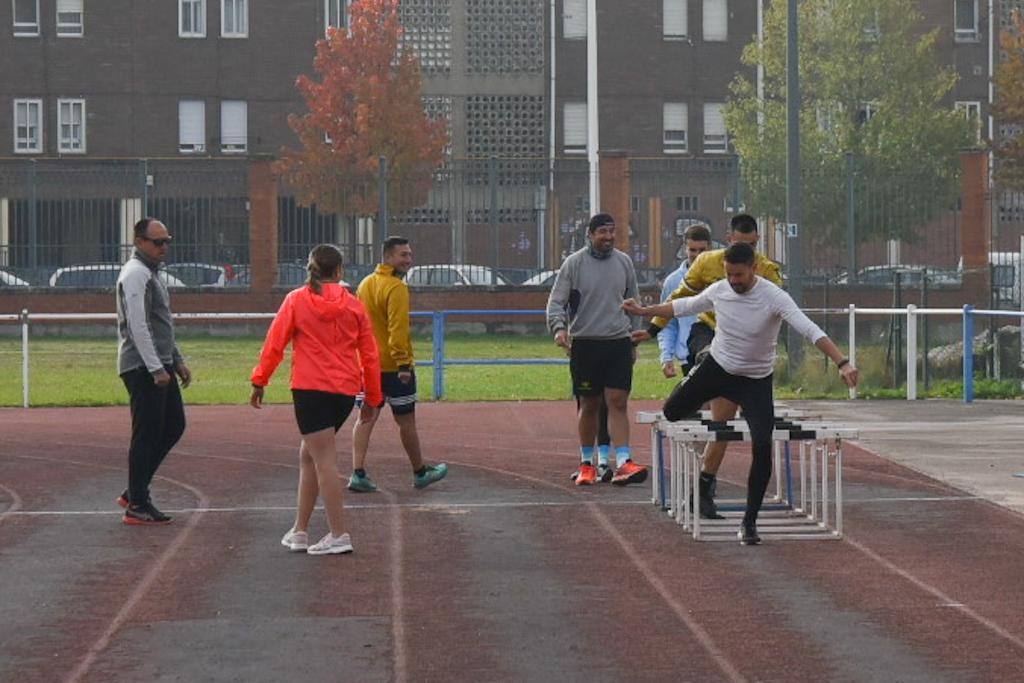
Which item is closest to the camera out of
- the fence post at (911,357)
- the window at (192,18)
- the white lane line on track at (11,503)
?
the white lane line on track at (11,503)

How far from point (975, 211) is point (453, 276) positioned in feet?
33.5

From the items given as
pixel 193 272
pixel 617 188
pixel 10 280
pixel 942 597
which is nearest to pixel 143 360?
pixel 942 597

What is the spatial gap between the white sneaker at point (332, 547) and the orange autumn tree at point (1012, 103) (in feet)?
144

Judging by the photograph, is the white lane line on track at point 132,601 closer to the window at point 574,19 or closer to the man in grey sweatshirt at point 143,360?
the man in grey sweatshirt at point 143,360

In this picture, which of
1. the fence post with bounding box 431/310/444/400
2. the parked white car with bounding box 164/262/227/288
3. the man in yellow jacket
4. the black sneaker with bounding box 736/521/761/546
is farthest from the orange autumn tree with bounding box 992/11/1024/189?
the black sneaker with bounding box 736/521/761/546

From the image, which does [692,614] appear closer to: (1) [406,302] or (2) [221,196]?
(1) [406,302]

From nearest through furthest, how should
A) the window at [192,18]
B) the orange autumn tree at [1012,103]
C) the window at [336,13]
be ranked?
1. the orange autumn tree at [1012,103]
2. the window at [192,18]
3. the window at [336,13]

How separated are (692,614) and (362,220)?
109 ft

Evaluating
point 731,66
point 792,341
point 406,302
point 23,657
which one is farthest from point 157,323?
point 731,66

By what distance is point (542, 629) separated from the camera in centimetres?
949

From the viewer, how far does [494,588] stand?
10.7 meters

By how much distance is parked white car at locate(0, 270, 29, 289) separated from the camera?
43.0 m

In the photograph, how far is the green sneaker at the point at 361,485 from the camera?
15062 millimetres

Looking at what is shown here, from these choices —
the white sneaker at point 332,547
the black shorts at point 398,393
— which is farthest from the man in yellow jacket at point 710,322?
the white sneaker at point 332,547
